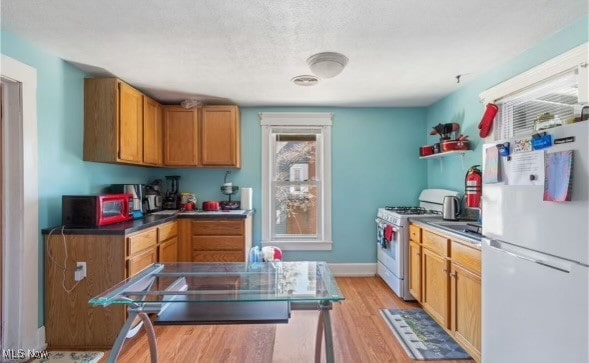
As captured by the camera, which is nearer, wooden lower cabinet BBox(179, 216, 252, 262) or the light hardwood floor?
the light hardwood floor

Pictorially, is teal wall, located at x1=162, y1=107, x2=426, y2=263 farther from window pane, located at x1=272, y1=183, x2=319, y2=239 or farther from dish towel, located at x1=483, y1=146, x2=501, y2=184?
dish towel, located at x1=483, y1=146, x2=501, y2=184

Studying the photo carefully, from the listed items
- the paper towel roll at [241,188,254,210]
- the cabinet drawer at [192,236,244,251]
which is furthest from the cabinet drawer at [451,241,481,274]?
the paper towel roll at [241,188,254,210]

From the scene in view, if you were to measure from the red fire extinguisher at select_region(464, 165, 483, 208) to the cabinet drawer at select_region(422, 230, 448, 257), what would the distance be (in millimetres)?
531

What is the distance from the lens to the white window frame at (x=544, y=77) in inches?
75.2

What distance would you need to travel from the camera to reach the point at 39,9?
1823mm

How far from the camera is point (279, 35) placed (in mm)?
2133

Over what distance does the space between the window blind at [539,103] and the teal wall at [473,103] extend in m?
0.18

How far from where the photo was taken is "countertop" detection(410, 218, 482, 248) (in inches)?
82.2

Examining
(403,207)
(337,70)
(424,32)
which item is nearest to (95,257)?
(337,70)

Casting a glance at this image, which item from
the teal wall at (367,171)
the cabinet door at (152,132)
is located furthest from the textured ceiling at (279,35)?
the teal wall at (367,171)

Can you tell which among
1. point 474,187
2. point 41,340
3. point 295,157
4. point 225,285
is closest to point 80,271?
point 41,340

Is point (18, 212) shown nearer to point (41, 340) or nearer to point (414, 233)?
point (41, 340)

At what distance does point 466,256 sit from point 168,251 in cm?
275

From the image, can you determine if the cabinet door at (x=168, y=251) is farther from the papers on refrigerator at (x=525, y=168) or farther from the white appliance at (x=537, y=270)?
the papers on refrigerator at (x=525, y=168)
